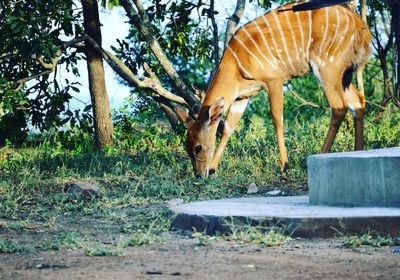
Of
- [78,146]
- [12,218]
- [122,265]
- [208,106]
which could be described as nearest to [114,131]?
[78,146]

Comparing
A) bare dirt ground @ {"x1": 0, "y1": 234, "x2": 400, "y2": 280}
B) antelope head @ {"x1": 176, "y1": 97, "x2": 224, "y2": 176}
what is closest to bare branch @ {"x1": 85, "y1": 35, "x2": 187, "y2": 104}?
antelope head @ {"x1": 176, "y1": 97, "x2": 224, "y2": 176}

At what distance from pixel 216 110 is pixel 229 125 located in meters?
0.43

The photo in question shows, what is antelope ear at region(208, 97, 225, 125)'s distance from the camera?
31.9ft

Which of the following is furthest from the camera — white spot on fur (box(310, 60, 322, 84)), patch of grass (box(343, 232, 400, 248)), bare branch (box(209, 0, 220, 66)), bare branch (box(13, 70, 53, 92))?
bare branch (box(209, 0, 220, 66))

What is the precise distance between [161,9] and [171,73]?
904 millimetres

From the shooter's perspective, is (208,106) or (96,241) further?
(208,106)

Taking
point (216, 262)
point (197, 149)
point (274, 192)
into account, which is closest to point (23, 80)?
point (197, 149)

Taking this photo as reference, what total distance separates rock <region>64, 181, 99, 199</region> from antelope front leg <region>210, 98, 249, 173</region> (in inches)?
57.9

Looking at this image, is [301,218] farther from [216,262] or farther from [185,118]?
[185,118]

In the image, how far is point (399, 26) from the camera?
748 cm

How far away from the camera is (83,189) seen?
8.30 meters

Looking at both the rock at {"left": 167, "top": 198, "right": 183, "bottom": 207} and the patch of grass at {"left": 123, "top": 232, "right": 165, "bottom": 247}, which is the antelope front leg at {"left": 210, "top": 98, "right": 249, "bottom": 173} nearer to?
the rock at {"left": 167, "top": 198, "right": 183, "bottom": 207}

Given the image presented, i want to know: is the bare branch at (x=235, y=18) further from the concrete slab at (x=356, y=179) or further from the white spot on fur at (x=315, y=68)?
the concrete slab at (x=356, y=179)

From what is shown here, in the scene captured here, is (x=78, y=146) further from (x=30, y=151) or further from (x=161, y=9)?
(x=161, y=9)
